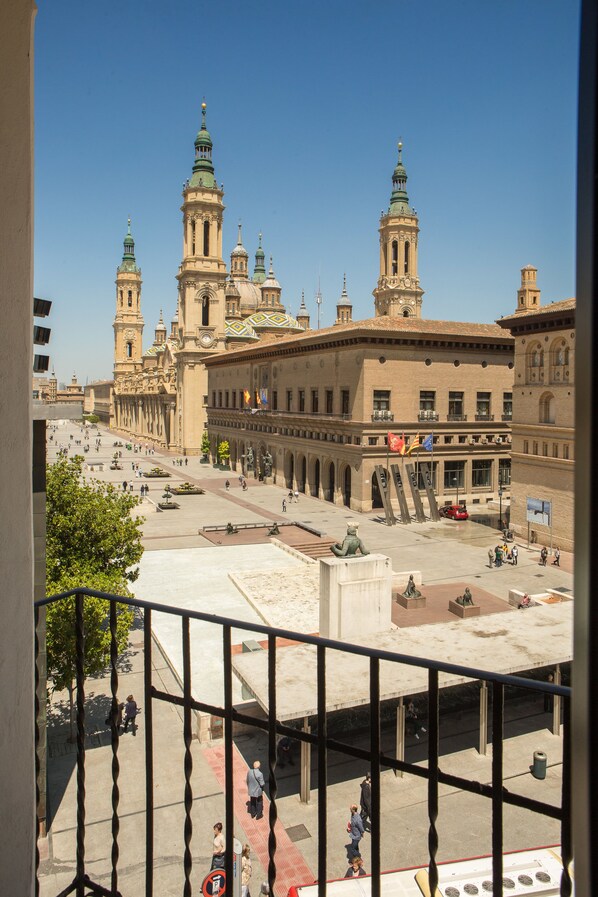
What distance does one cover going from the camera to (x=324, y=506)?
4238 centimetres

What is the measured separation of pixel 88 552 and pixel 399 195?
6863 cm

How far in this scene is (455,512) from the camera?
126 feet

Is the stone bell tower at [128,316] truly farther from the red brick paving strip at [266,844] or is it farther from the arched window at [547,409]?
the red brick paving strip at [266,844]

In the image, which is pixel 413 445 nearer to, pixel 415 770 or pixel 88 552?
pixel 88 552

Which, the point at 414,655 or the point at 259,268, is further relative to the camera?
the point at 259,268

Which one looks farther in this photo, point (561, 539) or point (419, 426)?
point (419, 426)

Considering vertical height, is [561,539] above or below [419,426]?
below

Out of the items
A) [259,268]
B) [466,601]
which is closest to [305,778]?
[466,601]

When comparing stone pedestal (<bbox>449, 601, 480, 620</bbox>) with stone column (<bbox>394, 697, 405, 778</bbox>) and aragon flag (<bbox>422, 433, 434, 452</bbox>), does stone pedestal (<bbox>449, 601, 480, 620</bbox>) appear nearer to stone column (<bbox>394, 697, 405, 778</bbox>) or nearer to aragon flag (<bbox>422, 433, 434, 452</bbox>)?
stone column (<bbox>394, 697, 405, 778</bbox>)

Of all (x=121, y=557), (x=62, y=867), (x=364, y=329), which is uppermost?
(x=364, y=329)

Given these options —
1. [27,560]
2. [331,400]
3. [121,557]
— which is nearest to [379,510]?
[331,400]

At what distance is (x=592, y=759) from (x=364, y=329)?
37867 mm

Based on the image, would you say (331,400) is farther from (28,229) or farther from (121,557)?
(28,229)

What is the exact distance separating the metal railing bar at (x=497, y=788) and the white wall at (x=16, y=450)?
175cm
